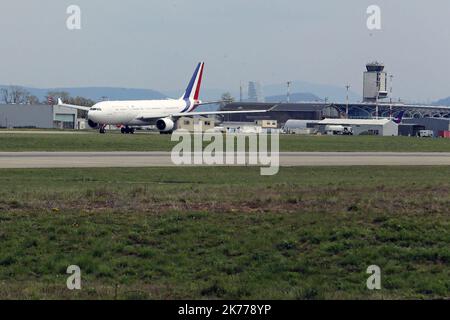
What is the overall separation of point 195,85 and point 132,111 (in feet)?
60.9

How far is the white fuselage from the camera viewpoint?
101 meters

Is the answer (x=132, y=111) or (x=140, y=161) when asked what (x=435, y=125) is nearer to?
(x=132, y=111)

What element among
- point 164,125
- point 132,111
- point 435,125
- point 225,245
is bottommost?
point 435,125

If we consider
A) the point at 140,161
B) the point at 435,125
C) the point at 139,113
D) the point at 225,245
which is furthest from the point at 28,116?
the point at 225,245

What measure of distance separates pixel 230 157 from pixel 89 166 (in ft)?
44.9

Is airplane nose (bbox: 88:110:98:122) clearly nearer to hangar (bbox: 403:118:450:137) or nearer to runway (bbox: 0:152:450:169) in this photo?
runway (bbox: 0:152:450:169)

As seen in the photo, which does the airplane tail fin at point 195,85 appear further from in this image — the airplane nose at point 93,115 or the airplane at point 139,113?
the airplane nose at point 93,115

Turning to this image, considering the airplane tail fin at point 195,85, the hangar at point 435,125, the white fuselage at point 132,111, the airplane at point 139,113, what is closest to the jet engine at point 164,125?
the airplane at point 139,113

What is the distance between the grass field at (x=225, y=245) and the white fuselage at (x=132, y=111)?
249 feet

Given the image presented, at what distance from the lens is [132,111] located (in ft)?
341

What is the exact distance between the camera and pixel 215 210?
22.1m

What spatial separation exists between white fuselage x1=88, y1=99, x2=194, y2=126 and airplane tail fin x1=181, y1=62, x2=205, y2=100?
481 centimetres

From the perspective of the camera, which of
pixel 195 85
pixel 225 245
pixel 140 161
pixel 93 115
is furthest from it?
pixel 195 85
